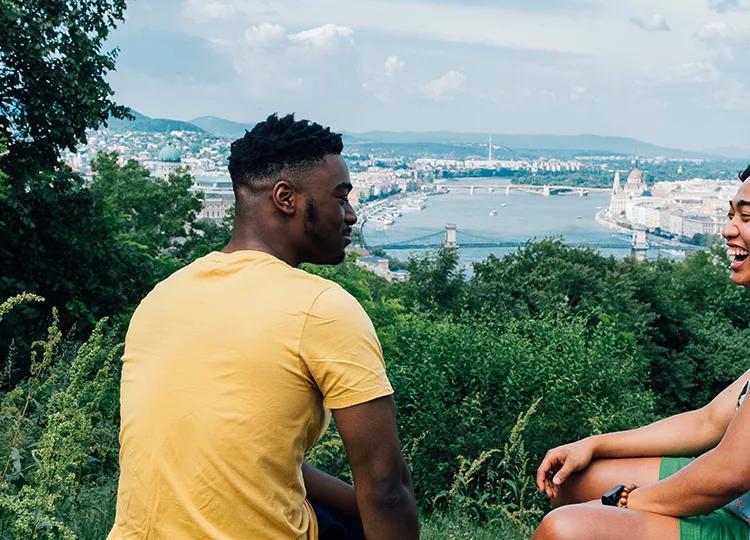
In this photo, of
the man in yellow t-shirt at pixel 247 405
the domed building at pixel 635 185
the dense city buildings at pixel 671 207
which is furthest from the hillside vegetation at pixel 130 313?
the domed building at pixel 635 185

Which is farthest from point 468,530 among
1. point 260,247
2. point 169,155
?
point 169,155

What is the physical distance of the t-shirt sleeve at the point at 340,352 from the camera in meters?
1.46

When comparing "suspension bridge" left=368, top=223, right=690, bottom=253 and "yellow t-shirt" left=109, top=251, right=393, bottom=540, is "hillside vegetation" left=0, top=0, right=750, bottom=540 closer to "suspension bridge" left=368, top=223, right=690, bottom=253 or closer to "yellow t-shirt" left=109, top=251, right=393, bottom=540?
"yellow t-shirt" left=109, top=251, right=393, bottom=540

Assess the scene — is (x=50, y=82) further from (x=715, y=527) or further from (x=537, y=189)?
(x=537, y=189)

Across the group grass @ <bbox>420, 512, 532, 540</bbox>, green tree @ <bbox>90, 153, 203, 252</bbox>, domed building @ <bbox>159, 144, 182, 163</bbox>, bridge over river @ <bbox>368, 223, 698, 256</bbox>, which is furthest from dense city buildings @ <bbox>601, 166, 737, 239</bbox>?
grass @ <bbox>420, 512, 532, 540</bbox>

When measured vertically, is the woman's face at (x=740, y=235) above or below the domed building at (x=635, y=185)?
above

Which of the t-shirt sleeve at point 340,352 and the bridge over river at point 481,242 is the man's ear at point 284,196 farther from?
the bridge over river at point 481,242

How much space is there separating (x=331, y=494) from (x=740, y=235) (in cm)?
93

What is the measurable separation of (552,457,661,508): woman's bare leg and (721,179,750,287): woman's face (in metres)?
0.42

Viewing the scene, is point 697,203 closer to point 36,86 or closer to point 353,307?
point 36,86

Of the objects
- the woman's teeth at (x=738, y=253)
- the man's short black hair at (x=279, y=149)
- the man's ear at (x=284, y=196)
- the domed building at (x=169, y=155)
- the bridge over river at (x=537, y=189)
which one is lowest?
the bridge over river at (x=537, y=189)

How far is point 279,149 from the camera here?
64.9 inches

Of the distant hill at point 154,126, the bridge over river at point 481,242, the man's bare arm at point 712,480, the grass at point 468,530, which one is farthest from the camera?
the distant hill at point 154,126

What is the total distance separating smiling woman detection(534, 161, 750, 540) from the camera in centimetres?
161
